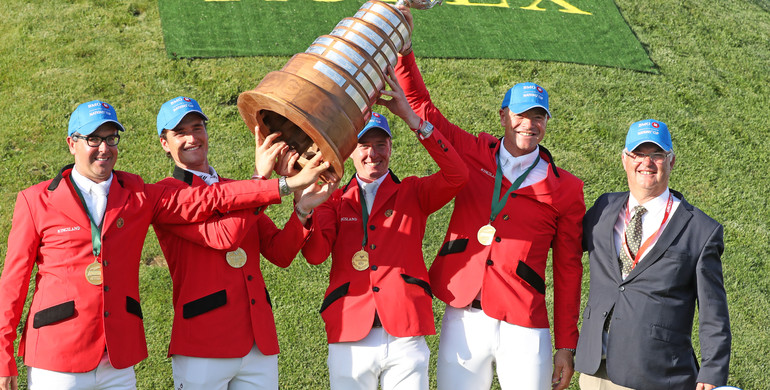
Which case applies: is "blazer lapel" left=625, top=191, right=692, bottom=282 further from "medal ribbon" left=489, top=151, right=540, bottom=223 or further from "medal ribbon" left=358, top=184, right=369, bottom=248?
"medal ribbon" left=358, top=184, right=369, bottom=248

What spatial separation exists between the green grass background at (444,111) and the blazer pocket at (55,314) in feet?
8.72

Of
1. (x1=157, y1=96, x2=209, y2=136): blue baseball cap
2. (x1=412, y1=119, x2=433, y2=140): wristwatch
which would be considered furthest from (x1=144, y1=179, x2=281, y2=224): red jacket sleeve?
(x1=412, y1=119, x2=433, y2=140): wristwatch

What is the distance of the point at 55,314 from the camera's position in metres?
3.93

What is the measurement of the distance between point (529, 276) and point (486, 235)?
33 cm

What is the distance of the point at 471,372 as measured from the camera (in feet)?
14.8

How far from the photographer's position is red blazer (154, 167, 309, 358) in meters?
4.20

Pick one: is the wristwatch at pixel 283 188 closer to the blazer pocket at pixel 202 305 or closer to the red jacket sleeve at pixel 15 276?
the blazer pocket at pixel 202 305

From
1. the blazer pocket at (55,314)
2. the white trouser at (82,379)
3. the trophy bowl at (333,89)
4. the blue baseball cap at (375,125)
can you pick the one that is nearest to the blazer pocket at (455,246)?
the blue baseball cap at (375,125)

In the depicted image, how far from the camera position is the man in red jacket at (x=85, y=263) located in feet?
12.9

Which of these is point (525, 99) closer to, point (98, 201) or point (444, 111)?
point (98, 201)

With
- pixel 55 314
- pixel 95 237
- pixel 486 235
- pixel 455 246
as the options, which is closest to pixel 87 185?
pixel 95 237

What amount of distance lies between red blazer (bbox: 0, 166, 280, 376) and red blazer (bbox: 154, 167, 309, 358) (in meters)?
0.16

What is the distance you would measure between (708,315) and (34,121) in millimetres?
6985

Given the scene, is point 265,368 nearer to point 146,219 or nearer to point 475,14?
point 146,219
